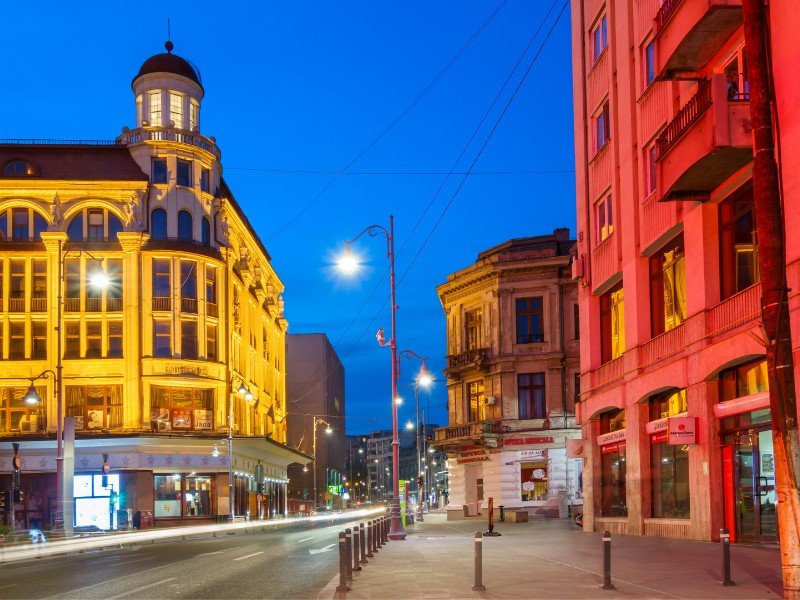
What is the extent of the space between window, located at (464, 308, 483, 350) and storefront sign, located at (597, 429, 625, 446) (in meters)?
23.7

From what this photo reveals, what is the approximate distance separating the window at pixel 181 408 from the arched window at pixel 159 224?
9.53m

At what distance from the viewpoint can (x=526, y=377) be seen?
5422cm

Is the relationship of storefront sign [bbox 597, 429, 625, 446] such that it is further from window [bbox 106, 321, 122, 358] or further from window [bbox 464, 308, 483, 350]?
→ window [bbox 106, 321, 122, 358]

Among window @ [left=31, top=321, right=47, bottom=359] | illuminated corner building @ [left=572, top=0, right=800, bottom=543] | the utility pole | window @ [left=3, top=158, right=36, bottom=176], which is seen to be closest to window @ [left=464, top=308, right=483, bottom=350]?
illuminated corner building @ [left=572, top=0, right=800, bottom=543]

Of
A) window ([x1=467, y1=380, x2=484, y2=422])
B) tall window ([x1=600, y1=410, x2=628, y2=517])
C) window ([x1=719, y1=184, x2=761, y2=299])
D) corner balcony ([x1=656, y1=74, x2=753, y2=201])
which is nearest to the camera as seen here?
corner balcony ([x1=656, y1=74, x2=753, y2=201])

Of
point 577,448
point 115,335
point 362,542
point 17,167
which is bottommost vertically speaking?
point 362,542

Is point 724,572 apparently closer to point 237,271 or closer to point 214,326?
point 214,326

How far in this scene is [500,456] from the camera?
177ft

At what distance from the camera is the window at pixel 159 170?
61594 millimetres

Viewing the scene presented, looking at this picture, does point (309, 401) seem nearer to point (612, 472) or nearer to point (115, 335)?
point (115, 335)

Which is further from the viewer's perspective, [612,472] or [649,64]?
[612,472]

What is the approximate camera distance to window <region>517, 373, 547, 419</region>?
5375 centimetres

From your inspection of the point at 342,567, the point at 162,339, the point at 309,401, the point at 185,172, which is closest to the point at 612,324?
the point at 342,567

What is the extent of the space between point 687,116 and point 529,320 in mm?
33285
